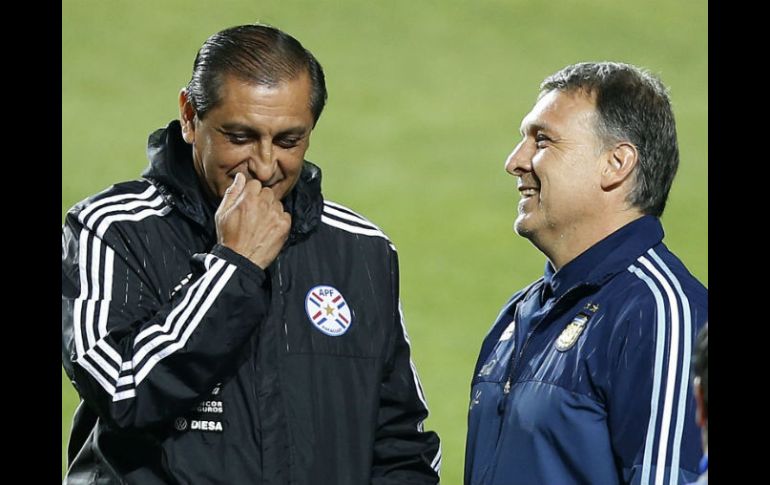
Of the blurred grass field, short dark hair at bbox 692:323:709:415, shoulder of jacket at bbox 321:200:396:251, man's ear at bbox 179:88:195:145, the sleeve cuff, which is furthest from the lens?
the blurred grass field

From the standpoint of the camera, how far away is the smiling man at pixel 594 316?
10.7 feet

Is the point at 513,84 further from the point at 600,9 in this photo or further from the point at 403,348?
the point at 403,348

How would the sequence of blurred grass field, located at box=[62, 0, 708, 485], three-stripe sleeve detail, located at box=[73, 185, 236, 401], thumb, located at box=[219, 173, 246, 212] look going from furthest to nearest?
blurred grass field, located at box=[62, 0, 708, 485] < thumb, located at box=[219, 173, 246, 212] < three-stripe sleeve detail, located at box=[73, 185, 236, 401]

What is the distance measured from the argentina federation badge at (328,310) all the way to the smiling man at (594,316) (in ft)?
1.27

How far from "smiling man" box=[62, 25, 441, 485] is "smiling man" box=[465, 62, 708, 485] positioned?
310 millimetres

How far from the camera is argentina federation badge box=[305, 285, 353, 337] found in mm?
3625

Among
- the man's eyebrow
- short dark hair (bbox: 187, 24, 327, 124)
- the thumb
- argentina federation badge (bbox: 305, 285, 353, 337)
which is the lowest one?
argentina federation badge (bbox: 305, 285, 353, 337)

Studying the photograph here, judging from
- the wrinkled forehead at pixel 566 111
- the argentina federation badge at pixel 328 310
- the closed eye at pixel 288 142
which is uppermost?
the wrinkled forehead at pixel 566 111

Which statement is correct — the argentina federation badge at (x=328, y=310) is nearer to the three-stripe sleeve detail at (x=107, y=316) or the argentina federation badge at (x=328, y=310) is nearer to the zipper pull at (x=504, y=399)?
the three-stripe sleeve detail at (x=107, y=316)

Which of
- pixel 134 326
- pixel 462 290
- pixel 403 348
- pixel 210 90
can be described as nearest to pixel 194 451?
pixel 134 326

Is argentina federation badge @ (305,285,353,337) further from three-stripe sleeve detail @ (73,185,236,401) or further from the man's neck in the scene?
the man's neck

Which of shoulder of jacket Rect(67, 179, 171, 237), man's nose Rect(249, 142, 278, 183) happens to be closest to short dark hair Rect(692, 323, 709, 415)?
man's nose Rect(249, 142, 278, 183)

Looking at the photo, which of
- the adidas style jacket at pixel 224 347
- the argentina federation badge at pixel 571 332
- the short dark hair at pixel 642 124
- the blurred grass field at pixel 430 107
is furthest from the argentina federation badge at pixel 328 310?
the blurred grass field at pixel 430 107

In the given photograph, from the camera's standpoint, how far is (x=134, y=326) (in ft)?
11.2
